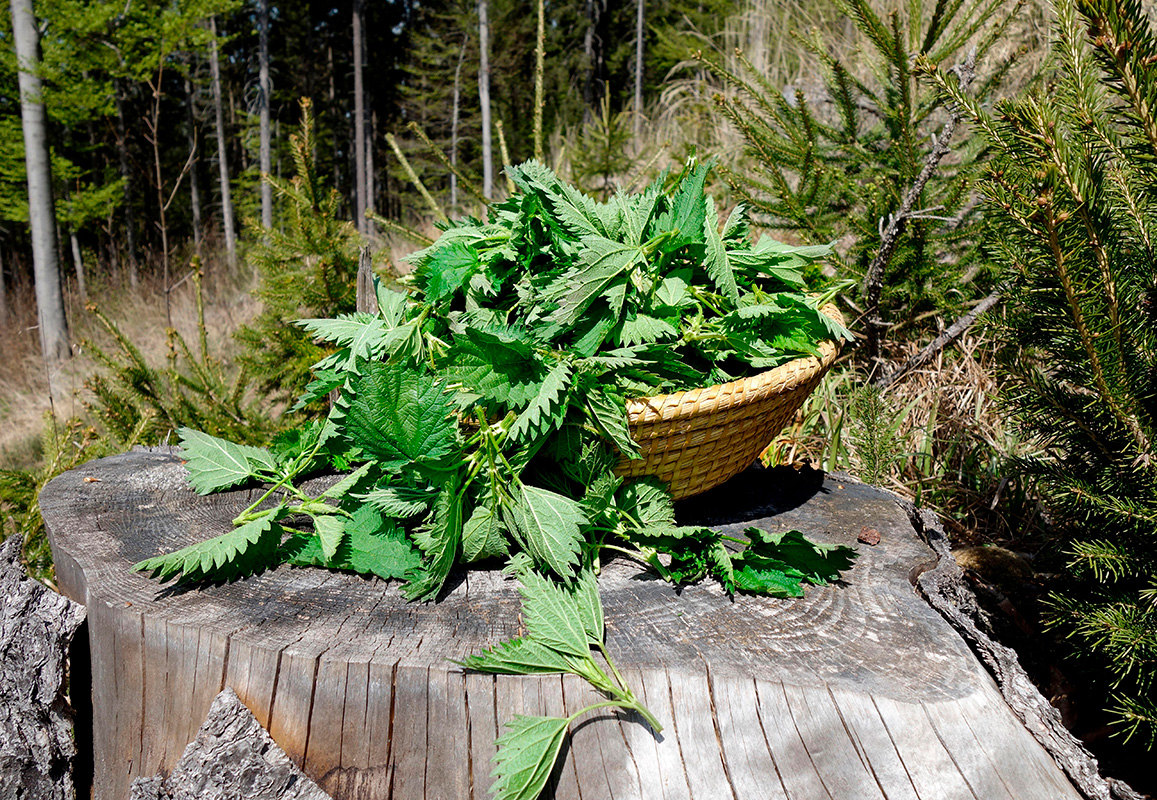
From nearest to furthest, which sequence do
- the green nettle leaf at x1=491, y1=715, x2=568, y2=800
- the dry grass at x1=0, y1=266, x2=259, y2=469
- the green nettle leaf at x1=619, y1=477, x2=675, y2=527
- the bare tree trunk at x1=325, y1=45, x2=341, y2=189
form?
1. the green nettle leaf at x1=491, y1=715, x2=568, y2=800
2. the green nettle leaf at x1=619, y1=477, x2=675, y2=527
3. the dry grass at x1=0, y1=266, x2=259, y2=469
4. the bare tree trunk at x1=325, y1=45, x2=341, y2=189

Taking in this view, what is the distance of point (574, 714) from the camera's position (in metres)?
1.13

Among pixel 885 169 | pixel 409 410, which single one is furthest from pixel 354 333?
pixel 885 169

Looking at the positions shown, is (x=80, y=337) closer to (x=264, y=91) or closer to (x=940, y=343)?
(x=264, y=91)

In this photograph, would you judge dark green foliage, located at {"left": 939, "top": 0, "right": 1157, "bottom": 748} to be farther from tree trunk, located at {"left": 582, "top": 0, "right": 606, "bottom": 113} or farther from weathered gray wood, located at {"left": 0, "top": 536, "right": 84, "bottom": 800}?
tree trunk, located at {"left": 582, "top": 0, "right": 606, "bottom": 113}

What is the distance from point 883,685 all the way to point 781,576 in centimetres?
32

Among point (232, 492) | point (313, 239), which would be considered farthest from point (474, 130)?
point (232, 492)

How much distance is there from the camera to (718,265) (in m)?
1.62

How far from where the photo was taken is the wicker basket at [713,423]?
56.5 inches

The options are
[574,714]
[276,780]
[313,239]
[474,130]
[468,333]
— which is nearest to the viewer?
[574,714]

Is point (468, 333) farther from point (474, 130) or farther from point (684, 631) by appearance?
point (474, 130)

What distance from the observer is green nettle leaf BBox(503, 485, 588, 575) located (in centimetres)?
142

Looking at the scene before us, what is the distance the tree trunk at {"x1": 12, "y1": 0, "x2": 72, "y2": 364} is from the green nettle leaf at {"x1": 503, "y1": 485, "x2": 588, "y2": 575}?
343 inches

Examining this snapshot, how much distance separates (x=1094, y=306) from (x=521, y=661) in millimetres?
1357

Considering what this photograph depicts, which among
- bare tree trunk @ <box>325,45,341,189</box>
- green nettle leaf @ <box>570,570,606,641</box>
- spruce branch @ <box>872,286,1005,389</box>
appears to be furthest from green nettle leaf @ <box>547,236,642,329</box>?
bare tree trunk @ <box>325,45,341,189</box>
